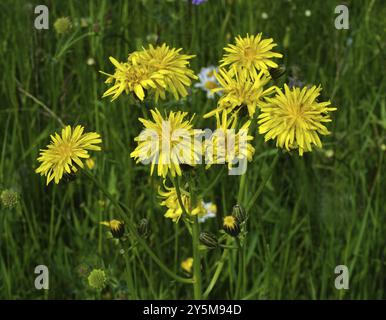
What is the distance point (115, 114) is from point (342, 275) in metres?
0.76

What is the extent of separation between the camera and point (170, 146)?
1129 millimetres

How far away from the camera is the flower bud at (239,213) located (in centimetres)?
122

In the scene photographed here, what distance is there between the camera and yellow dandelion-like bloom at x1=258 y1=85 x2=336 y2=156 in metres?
1.16

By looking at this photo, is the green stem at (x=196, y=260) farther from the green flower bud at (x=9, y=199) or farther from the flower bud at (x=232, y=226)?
the green flower bud at (x=9, y=199)

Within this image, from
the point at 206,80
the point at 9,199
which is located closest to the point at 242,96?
the point at 9,199

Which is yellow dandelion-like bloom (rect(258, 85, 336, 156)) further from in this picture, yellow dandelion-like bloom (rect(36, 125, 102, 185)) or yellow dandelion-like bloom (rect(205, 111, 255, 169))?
yellow dandelion-like bloom (rect(36, 125, 102, 185))

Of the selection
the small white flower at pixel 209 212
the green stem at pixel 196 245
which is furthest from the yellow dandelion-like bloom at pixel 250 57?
the small white flower at pixel 209 212

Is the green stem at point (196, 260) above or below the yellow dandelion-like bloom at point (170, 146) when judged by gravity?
below

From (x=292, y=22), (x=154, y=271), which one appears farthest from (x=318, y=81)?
(x=154, y=271)

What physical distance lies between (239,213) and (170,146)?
0.62ft

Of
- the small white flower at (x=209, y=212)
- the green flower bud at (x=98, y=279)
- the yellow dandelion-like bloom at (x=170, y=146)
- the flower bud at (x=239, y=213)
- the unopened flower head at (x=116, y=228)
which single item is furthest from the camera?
the small white flower at (x=209, y=212)

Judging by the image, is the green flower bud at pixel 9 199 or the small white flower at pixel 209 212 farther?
the small white flower at pixel 209 212

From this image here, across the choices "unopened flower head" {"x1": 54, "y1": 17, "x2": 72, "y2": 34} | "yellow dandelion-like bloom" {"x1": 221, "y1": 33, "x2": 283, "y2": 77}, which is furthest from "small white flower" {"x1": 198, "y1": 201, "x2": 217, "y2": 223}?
"unopened flower head" {"x1": 54, "y1": 17, "x2": 72, "y2": 34}

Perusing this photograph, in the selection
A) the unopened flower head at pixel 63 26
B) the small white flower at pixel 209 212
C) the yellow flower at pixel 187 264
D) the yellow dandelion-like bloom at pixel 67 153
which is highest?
the unopened flower head at pixel 63 26
